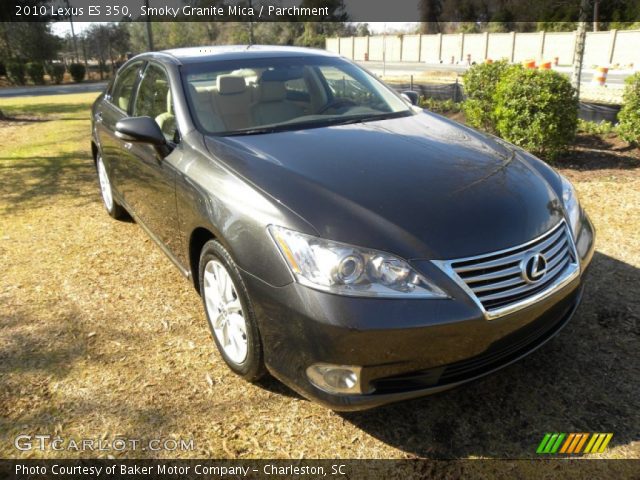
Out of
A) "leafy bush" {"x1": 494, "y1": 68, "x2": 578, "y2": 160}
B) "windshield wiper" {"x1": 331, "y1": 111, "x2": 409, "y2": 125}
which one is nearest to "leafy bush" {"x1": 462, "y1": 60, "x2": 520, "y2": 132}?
"leafy bush" {"x1": 494, "y1": 68, "x2": 578, "y2": 160}

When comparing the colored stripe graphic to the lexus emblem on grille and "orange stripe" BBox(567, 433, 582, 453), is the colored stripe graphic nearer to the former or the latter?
"orange stripe" BBox(567, 433, 582, 453)

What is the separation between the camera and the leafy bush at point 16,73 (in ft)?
111

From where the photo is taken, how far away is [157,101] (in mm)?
3590

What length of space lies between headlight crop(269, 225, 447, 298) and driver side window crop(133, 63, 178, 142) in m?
1.50

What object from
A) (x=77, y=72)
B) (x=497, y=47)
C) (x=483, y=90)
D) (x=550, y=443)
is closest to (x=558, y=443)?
(x=550, y=443)

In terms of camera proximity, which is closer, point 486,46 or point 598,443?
point 598,443

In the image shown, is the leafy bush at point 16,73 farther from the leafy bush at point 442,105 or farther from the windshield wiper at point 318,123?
the windshield wiper at point 318,123

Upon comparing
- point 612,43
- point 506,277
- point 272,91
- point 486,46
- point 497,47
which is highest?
point 486,46

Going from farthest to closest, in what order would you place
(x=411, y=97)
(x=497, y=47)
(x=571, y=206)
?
(x=497, y=47)
(x=411, y=97)
(x=571, y=206)

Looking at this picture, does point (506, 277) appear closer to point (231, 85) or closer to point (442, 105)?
point (231, 85)

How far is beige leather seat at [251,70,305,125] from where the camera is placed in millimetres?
3271

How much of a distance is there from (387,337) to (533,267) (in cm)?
76

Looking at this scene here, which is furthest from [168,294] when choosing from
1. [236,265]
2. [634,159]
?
[634,159]

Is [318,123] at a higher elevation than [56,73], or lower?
lower
